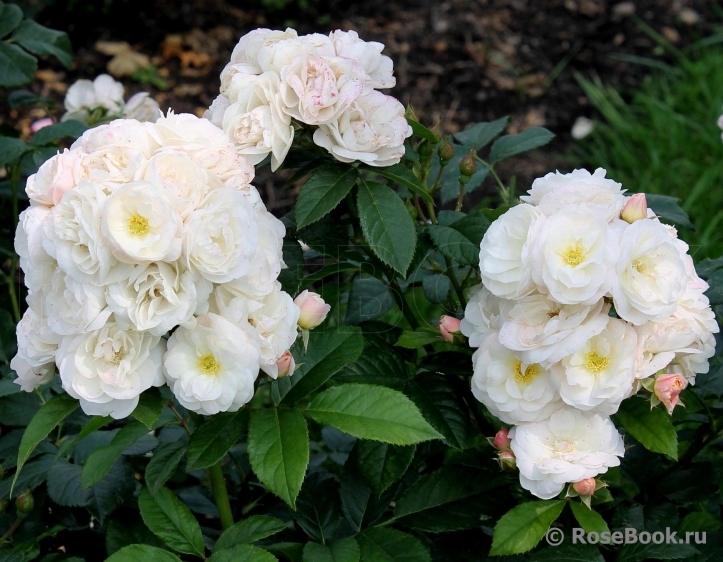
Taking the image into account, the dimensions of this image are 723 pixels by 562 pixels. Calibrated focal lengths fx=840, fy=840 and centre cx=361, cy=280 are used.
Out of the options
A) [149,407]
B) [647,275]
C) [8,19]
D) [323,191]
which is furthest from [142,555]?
[8,19]

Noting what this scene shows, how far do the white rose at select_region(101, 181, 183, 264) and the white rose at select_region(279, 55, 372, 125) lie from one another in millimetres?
290

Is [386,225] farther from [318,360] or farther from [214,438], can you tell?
[214,438]

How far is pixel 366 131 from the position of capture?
4.09 feet

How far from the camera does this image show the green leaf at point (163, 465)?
49.4 inches

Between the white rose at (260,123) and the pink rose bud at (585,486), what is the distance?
2.06ft

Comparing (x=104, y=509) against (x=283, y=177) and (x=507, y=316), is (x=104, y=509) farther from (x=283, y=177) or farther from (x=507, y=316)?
(x=283, y=177)

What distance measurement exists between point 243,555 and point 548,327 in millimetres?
529

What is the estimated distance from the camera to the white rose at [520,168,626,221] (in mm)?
1157

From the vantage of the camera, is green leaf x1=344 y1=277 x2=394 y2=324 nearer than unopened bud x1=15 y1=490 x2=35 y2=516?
No

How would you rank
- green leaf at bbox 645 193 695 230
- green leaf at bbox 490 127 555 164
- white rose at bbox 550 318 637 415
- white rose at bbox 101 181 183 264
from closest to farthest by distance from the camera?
white rose at bbox 101 181 183 264, white rose at bbox 550 318 637 415, green leaf at bbox 645 193 695 230, green leaf at bbox 490 127 555 164

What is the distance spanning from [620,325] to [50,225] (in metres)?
0.75

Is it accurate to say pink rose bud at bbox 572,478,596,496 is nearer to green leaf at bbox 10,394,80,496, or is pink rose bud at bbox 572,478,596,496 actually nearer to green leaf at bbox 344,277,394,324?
green leaf at bbox 344,277,394,324

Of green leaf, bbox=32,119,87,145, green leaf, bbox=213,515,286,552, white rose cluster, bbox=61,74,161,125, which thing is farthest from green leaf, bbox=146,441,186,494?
white rose cluster, bbox=61,74,161,125

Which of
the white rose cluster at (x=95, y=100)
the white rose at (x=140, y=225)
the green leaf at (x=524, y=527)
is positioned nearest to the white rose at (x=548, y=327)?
the green leaf at (x=524, y=527)
